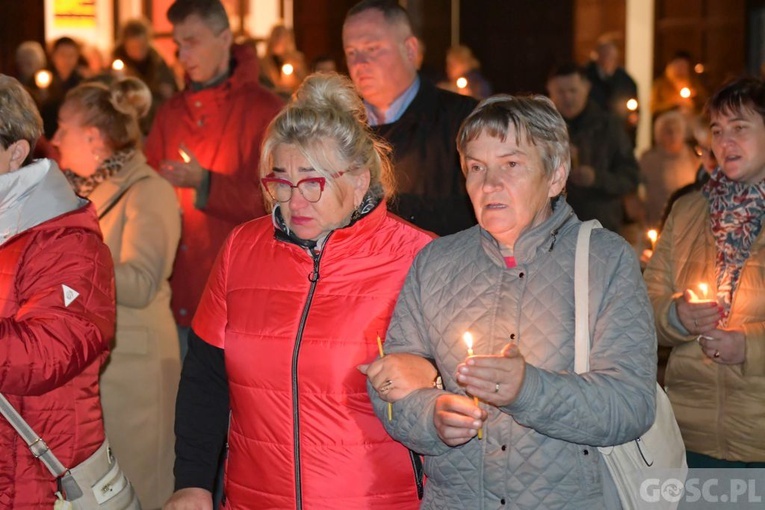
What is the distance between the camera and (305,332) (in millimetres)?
3738

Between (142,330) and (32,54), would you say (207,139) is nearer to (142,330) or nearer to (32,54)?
(142,330)

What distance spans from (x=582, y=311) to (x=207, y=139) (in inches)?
146

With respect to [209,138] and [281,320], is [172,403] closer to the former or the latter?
[209,138]

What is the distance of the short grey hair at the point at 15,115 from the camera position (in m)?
4.16

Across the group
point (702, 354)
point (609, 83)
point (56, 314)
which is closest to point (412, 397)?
point (56, 314)

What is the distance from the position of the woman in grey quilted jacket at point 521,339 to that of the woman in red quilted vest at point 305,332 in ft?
0.53

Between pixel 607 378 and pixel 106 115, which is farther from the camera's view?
pixel 106 115

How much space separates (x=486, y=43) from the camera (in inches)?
713

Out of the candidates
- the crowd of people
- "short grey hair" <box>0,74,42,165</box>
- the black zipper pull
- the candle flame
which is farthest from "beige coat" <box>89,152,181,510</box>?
the candle flame

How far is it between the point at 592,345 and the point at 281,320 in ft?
3.15

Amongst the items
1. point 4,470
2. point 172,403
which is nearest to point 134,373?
point 172,403

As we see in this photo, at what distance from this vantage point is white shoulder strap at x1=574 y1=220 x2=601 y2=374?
3.37 m

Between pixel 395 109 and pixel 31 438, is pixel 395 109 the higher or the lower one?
the higher one

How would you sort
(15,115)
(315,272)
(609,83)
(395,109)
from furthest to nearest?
(609,83) < (395,109) < (15,115) < (315,272)
